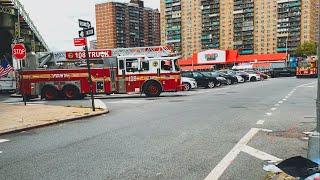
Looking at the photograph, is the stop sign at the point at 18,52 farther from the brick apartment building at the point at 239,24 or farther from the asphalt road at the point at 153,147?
the brick apartment building at the point at 239,24

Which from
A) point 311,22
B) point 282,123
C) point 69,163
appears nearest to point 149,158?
point 69,163

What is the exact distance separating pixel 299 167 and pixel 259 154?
1.69m

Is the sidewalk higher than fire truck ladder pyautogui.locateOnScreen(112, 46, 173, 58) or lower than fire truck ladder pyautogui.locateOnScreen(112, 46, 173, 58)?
lower

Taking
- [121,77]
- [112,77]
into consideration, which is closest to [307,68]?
[121,77]

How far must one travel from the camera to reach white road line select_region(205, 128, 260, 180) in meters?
6.23

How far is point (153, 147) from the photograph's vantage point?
8.51m

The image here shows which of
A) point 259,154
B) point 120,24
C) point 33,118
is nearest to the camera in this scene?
point 259,154

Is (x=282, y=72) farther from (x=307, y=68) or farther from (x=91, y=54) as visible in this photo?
(x=91, y=54)

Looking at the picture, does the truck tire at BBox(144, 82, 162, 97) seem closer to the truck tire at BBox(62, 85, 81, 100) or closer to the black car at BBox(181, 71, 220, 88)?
the truck tire at BBox(62, 85, 81, 100)

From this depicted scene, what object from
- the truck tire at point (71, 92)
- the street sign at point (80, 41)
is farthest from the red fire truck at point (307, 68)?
the street sign at point (80, 41)

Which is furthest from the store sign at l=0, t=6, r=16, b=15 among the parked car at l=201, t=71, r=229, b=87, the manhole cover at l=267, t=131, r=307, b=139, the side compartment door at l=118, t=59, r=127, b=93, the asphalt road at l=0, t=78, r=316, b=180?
the manhole cover at l=267, t=131, r=307, b=139

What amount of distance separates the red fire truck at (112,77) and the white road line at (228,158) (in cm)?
1648

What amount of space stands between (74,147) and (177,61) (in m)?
18.4

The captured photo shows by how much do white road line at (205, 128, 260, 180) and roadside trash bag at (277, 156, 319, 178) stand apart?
0.86 m
